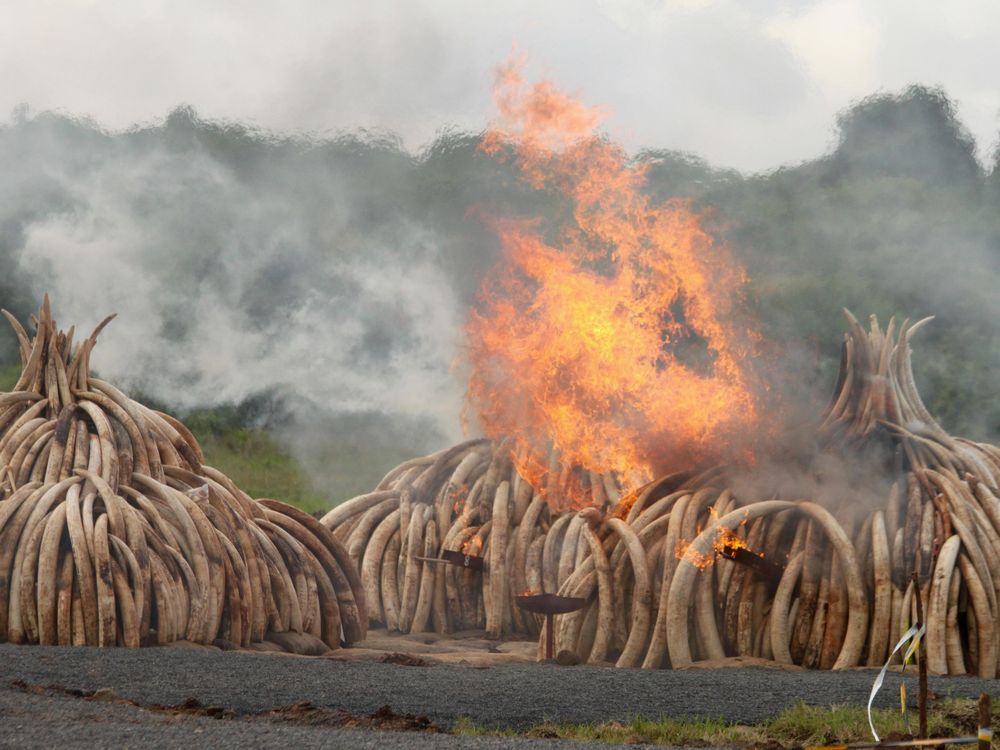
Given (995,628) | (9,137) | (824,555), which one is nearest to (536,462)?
(824,555)

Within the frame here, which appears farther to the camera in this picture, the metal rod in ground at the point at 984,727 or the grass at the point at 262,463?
the grass at the point at 262,463

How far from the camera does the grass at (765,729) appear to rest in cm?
952

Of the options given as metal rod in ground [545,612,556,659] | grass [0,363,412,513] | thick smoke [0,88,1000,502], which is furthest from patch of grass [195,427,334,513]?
metal rod in ground [545,612,556,659]

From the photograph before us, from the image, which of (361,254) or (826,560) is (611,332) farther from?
(361,254)

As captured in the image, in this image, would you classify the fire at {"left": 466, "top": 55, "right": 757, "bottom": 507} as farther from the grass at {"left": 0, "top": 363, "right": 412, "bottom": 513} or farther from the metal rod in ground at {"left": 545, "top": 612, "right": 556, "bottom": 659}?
the grass at {"left": 0, "top": 363, "right": 412, "bottom": 513}

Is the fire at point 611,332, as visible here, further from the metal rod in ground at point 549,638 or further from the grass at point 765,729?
the grass at point 765,729

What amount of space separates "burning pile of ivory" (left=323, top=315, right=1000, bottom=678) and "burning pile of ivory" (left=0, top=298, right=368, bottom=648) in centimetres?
291

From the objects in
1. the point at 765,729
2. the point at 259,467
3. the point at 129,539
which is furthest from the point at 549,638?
the point at 259,467

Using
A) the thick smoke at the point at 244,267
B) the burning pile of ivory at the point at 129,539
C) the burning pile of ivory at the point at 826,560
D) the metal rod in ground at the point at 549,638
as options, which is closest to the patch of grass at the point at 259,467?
the thick smoke at the point at 244,267

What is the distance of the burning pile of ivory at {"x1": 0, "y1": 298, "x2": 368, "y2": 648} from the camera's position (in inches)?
562

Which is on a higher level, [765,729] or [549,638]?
[549,638]

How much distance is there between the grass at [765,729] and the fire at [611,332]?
6.34 meters

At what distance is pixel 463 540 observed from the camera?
20.5m

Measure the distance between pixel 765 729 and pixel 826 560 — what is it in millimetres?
5390
